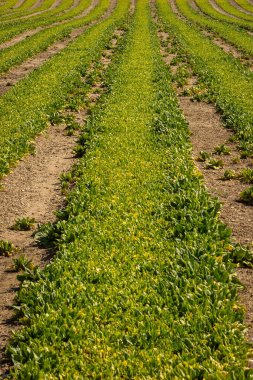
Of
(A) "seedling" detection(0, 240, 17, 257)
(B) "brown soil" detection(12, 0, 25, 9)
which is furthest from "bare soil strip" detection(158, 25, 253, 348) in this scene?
(B) "brown soil" detection(12, 0, 25, 9)

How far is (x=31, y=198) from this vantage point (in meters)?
10.4

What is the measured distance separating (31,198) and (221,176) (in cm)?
443

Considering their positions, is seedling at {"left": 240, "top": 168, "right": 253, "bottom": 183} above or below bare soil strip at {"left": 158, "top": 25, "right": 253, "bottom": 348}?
above

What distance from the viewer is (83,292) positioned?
6473 millimetres

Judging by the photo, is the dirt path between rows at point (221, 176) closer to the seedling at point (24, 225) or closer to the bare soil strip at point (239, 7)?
the seedling at point (24, 225)

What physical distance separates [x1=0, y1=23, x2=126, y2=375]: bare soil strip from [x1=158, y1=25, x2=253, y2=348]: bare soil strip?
314 centimetres

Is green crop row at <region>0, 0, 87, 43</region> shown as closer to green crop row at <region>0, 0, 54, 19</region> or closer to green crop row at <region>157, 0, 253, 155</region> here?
green crop row at <region>0, 0, 54, 19</region>

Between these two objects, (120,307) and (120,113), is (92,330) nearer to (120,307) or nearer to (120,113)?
(120,307)

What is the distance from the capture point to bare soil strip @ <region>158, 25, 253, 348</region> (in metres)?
7.17

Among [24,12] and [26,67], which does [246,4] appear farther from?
[26,67]

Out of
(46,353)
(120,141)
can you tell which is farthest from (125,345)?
(120,141)

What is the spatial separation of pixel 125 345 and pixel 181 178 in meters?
5.10

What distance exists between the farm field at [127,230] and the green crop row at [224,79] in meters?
0.11

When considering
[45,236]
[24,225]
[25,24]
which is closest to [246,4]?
[25,24]
